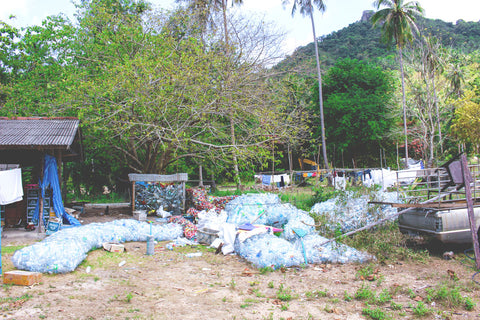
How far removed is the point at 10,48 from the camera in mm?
18000

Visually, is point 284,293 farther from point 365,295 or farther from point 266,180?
point 266,180

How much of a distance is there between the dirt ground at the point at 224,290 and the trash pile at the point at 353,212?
1.69 metres

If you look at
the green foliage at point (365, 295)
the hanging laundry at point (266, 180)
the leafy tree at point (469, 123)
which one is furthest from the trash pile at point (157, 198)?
the leafy tree at point (469, 123)

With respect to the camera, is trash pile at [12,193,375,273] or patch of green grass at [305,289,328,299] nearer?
patch of green grass at [305,289,328,299]

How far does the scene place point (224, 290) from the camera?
5.93 meters

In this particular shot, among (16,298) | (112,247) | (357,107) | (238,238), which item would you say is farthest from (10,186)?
(357,107)

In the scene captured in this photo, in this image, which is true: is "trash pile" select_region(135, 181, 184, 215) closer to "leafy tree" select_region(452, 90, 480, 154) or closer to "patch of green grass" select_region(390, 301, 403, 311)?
"patch of green grass" select_region(390, 301, 403, 311)

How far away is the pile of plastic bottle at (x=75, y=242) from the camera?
253 inches

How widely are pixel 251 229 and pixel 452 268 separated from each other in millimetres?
4358

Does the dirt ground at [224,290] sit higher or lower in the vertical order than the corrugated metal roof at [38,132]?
lower

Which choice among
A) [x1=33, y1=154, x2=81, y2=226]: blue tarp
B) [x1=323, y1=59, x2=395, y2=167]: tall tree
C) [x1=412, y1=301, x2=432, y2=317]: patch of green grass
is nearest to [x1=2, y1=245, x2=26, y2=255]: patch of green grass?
[x1=33, y1=154, x2=81, y2=226]: blue tarp

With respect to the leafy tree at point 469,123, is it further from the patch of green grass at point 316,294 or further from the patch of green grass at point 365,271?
the patch of green grass at point 316,294

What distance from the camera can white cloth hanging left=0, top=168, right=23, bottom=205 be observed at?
8516 mm

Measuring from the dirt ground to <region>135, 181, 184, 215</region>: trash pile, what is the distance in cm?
475
